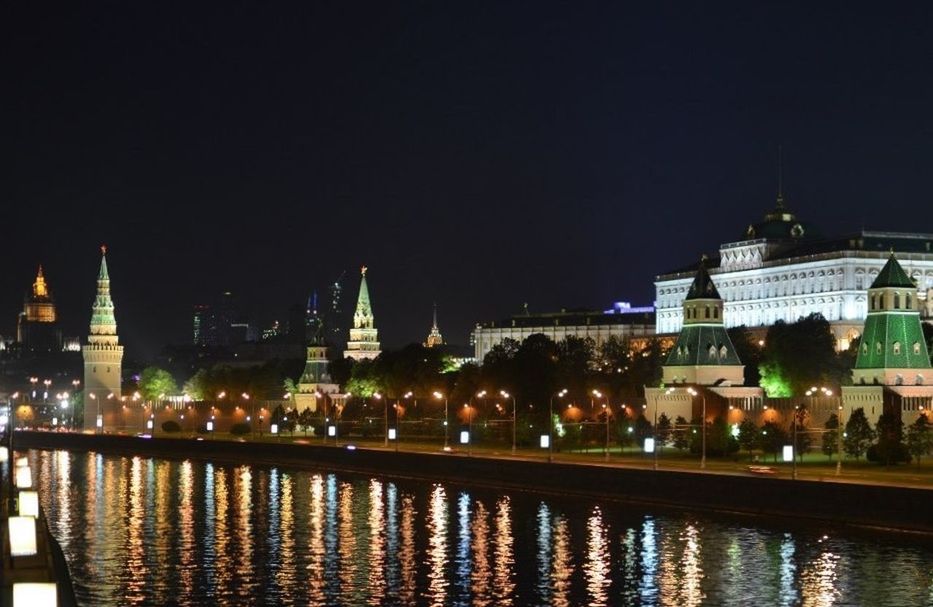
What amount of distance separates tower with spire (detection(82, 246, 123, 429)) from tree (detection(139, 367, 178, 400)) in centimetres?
838

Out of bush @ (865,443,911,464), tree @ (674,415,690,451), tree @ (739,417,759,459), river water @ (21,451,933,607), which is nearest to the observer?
river water @ (21,451,933,607)

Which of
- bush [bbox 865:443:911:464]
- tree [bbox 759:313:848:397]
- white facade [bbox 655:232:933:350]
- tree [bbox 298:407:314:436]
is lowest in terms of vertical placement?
bush [bbox 865:443:911:464]

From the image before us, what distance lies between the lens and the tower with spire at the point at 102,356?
170m

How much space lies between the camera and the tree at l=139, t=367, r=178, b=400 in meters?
183

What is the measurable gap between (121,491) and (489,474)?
1592cm

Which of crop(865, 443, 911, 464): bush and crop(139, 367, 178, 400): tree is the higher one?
crop(139, 367, 178, 400): tree

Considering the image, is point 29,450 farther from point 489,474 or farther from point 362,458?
point 489,474

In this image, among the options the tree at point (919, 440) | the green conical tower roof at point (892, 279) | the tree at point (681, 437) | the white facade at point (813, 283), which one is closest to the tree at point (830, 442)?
the tree at point (919, 440)

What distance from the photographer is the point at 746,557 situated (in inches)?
2020

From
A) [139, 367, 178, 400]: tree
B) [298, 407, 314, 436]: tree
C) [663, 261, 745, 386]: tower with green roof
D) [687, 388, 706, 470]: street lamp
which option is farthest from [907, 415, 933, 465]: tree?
[139, 367, 178, 400]: tree

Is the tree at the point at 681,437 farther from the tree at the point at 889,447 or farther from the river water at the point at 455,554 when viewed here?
the river water at the point at 455,554

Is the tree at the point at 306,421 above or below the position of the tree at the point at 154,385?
below

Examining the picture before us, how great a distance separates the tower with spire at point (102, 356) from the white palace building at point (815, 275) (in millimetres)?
57512

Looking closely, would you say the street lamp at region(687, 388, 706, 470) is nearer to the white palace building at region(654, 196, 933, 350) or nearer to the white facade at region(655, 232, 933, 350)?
the white palace building at region(654, 196, 933, 350)
